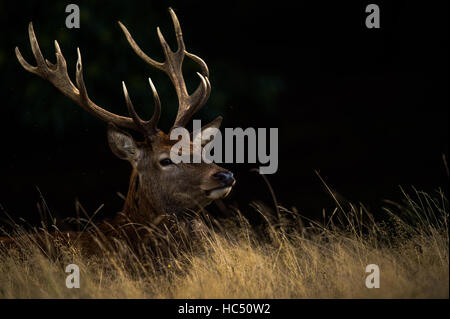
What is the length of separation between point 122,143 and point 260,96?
420cm

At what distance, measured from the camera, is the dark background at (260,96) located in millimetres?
7703

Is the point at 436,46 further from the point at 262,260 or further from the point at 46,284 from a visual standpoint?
the point at 46,284

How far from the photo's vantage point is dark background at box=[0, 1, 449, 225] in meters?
7.70

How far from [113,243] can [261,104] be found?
4.71m

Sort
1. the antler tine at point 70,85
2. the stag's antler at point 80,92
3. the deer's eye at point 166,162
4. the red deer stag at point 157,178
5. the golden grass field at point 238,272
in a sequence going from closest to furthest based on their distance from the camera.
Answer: the golden grass field at point 238,272 → the red deer stag at point 157,178 → the deer's eye at point 166,162 → the stag's antler at point 80,92 → the antler tine at point 70,85

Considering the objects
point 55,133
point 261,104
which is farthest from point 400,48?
point 55,133

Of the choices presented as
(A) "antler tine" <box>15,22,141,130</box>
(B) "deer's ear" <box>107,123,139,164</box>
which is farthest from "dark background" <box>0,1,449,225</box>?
(B) "deer's ear" <box>107,123,139,164</box>

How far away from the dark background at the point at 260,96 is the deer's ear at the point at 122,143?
280 centimetres

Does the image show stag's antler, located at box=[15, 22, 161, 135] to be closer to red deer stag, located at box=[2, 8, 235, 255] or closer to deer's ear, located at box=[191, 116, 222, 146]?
red deer stag, located at box=[2, 8, 235, 255]

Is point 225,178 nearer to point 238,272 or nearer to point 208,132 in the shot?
point 208,132

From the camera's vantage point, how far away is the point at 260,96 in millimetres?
8742

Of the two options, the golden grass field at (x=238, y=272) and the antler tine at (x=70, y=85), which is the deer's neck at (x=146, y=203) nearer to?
the golden grass field at (x=238, y=272)

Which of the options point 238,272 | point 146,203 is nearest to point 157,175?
point 146,203

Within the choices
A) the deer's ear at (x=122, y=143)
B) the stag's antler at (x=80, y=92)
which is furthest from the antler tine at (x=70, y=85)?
the deer's ear at (x=122, y=143)
